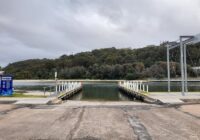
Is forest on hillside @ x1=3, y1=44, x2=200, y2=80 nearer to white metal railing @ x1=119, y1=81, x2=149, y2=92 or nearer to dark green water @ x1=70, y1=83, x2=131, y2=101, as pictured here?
dark green water @ x1=70, y1=83, x2=131, y2=101

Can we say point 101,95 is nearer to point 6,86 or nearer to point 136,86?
point 136,86

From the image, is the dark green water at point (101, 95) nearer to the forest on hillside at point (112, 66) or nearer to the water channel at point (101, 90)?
the water channel at point (101, 90)

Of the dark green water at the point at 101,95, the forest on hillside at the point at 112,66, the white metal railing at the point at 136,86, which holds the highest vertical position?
the forest on hillside at the point at 112,66

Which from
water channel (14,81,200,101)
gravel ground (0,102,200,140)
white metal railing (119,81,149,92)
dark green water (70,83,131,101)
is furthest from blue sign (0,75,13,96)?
gravel ground (0,102,200,140)

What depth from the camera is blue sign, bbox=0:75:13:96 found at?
28.2 metres

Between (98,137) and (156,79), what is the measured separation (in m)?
121

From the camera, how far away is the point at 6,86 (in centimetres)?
2836

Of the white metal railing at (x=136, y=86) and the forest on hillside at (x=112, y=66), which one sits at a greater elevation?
the forest on hillside at (x=112, y=66)

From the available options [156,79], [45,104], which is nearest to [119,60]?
[156,79]

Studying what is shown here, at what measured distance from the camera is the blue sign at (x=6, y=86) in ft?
92.7

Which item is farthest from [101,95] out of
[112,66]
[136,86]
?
[112,66]

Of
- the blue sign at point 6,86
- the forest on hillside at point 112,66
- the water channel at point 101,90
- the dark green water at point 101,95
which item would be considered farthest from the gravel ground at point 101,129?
the forest on hillside at point 112,66

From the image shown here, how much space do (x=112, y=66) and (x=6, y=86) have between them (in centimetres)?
10762

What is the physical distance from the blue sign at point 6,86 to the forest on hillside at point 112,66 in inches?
3094
